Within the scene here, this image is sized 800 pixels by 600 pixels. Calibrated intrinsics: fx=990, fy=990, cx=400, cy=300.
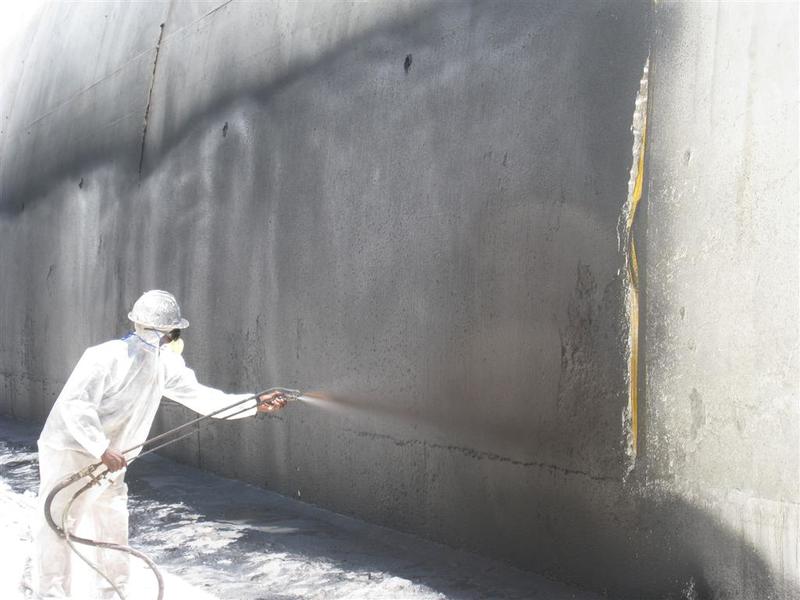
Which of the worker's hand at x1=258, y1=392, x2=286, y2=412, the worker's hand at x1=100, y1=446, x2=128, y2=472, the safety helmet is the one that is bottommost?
the worker's hand at x1=100, y1=446, x2=128, y2=472

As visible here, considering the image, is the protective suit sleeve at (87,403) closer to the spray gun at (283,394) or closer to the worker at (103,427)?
the worker at (103,427)

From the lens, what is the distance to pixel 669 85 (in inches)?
167

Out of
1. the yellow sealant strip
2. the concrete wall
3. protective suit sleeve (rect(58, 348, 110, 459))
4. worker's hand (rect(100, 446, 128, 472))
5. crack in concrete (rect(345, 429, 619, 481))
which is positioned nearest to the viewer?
the concrete wall

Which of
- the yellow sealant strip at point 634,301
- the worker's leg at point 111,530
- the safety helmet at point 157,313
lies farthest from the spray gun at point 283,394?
the yellow sealant strip at point 634,301

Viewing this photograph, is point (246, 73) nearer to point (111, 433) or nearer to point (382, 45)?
point (382, 45)

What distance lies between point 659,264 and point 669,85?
2.53 ft

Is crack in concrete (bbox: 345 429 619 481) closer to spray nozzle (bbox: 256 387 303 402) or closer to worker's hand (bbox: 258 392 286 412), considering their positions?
spray nozzle (bbox: 256 387 303 402)

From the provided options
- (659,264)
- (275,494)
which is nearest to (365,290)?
(275,494)

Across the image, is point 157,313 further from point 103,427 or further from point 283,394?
point 283,394

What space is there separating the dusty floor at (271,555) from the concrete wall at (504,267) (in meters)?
0.16

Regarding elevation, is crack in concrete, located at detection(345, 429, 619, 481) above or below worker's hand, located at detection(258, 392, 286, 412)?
below

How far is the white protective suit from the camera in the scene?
4.23 metres

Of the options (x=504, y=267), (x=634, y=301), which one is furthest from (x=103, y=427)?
(x=634, y=301)

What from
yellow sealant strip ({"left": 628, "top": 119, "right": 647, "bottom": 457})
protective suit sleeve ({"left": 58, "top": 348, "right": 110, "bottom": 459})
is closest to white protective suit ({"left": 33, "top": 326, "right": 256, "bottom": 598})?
protective suit sleeve ({"left": 58, "top": 348, "right": 110, "bottom": 459})
